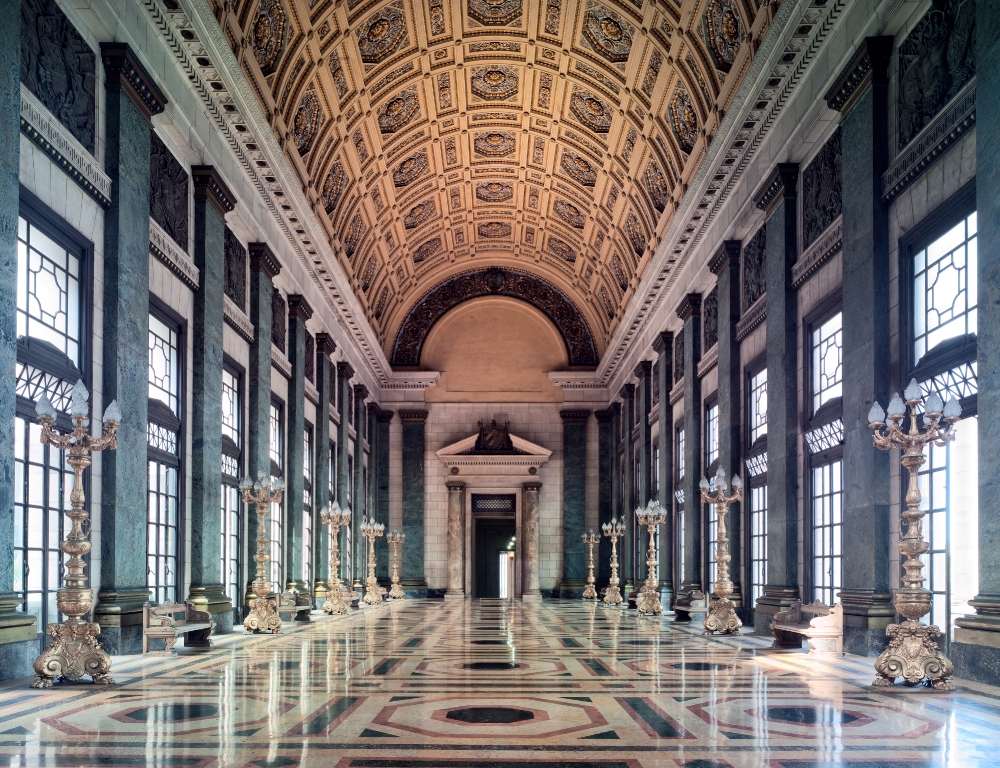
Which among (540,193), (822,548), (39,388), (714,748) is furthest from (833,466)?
(540,193)

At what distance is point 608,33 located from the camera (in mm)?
22953

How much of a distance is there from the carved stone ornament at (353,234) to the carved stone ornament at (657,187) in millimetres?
8974

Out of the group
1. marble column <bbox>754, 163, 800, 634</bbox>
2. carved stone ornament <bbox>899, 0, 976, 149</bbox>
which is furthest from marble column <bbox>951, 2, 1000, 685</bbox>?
marble column <bbox>754, 163, 800, 634</bbox>

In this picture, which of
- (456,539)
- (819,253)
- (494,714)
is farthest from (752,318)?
(456,539)

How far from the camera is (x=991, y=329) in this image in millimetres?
9867

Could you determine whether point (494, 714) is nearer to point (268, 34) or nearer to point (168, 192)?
point (168, 192)

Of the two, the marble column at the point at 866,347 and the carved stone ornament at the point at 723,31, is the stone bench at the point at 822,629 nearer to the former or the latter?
the marble column at the point at 866,347

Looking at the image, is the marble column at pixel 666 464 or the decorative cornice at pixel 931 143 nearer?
the decorative cornice at pixel 931 143

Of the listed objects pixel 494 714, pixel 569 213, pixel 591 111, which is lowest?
pixel 494 714

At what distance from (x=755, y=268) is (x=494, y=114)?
11.7m

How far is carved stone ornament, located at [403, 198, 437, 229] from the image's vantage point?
35.0m

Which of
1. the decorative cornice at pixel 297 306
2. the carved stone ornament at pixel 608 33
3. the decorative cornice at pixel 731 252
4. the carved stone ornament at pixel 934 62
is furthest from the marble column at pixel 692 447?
the carved stone ornament at pixel 934 62

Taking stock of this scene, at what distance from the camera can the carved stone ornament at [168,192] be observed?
51.9ft

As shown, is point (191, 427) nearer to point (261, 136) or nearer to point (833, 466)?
point (261, 136)
